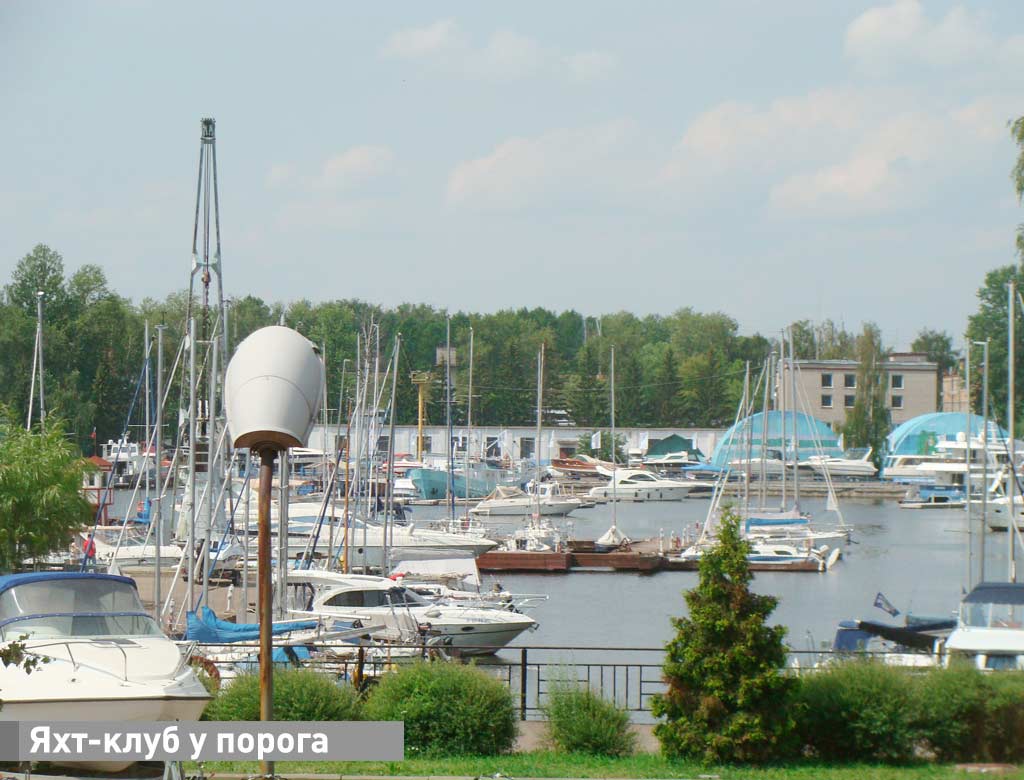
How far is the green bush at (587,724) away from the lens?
12.6 m

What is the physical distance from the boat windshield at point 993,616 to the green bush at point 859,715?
26.9 ft

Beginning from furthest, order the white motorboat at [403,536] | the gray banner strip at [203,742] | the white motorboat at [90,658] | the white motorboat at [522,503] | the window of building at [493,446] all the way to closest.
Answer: the window of building at [493,446] → the white motorboat at [522,503] → the white motorboat at [403,536] → the white motorboat at [90,658] → the gray banner strip at [203,742]

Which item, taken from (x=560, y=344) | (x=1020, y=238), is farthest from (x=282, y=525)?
(x=560, y=344)

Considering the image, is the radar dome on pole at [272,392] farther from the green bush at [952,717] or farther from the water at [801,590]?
the water at [801,590]

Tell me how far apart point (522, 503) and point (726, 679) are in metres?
70.7

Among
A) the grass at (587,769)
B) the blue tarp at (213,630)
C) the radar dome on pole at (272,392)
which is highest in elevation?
the radar dome on pole at (272,392)

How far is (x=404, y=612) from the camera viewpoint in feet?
101

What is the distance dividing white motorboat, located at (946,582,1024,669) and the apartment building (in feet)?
325

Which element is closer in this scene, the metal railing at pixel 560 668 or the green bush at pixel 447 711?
the green bush at pixel 447 711

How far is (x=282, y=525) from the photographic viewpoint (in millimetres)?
24109

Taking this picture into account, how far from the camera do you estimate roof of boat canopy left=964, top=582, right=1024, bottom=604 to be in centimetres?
2011

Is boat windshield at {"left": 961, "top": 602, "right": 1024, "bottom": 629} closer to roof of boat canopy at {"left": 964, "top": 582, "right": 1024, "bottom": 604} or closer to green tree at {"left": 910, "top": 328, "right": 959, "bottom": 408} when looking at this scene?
roof of boat canopy at {"left": 964, "top": 582, "right": 1024, "bottom": 604}

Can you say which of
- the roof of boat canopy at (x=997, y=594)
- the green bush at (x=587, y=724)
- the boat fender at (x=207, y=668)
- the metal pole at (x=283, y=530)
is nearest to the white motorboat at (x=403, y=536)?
the metal pole at (x=283, y=530)

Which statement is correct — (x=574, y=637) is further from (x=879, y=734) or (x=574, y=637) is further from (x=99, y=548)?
(x=879, y=734)
